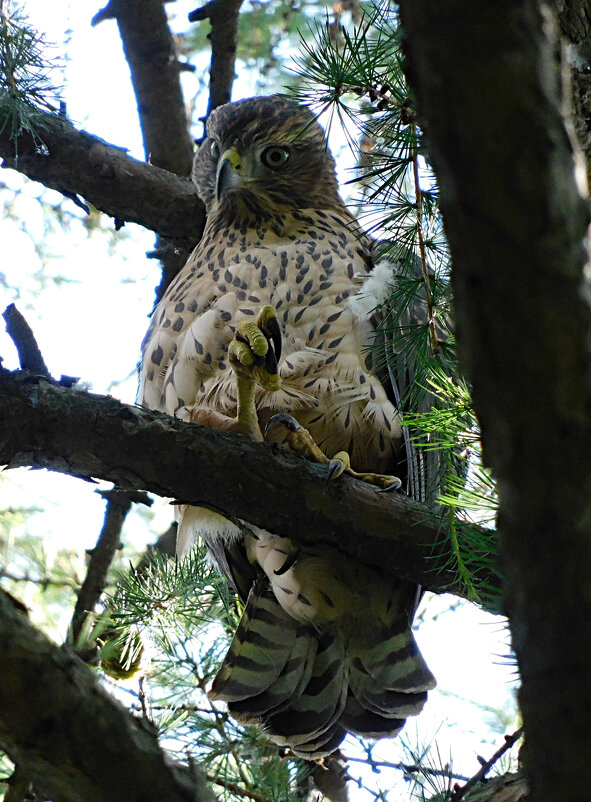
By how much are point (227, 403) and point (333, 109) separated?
44.5 inches

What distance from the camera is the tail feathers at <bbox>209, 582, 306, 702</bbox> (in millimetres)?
3074

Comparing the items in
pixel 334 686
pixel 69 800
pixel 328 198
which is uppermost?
pixel 328 198

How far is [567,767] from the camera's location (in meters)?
0.86

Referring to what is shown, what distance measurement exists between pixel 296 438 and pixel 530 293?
82.2 inches

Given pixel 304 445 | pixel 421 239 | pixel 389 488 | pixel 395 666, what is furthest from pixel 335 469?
pixel 395 666

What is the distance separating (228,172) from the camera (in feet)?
12.3

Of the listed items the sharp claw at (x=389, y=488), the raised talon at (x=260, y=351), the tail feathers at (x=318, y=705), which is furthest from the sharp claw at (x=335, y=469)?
the tail feathers at (x=318, y=705)

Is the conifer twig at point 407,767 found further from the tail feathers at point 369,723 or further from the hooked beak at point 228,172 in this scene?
the hooked beak at point 228,172

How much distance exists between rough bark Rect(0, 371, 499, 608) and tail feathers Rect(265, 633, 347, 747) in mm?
617

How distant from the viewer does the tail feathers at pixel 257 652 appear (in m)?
3.07

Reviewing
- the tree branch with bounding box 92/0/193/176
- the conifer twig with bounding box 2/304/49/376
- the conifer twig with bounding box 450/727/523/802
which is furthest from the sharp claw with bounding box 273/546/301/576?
the tree branch with bounding box 92/0/193/176

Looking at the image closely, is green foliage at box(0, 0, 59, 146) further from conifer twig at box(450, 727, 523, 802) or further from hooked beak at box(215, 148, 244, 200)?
conifer twig at box(450, 727, 523, 802)

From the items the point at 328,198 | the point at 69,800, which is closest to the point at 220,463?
the point at 69,800

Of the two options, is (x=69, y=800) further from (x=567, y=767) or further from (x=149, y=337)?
(x=149, y=337)
